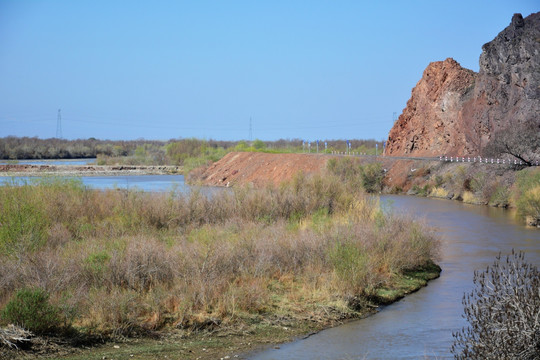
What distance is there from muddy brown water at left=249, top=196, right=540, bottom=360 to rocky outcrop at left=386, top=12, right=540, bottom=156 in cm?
2715

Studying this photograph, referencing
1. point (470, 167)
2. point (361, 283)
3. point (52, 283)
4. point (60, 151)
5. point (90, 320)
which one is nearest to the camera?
point (90, 320)

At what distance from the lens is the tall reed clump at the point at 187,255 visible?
13023 mm

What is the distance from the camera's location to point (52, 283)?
1312 cm

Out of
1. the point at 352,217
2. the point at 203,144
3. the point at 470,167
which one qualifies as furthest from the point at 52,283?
the point at 203,144

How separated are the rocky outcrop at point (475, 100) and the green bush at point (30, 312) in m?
42.8

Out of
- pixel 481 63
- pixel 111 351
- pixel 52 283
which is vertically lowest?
pixel 111 351

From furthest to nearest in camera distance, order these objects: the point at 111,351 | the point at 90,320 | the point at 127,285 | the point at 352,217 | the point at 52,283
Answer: the point at 352,217, the point at 127,285, the point at 52,283, the point at 90,320, the point at 111,351

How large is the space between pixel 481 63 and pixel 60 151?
82875 millimetres

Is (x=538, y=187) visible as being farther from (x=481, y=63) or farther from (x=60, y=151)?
(x=60, y=151)

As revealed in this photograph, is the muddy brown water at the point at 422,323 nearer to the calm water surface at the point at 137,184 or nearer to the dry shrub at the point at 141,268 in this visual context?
the dry shrub at the point at 141,268

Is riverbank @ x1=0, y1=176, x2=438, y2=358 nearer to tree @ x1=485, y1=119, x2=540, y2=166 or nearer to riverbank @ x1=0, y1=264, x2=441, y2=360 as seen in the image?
riverbank @ x1=0, y1=264, x2=441, y2=360

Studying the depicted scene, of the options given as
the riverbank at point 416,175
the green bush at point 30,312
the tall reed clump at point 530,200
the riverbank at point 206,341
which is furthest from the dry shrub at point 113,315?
the tall reed clump at point 530,200

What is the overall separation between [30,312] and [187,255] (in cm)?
455

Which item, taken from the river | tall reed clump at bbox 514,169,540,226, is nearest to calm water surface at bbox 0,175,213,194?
the river
